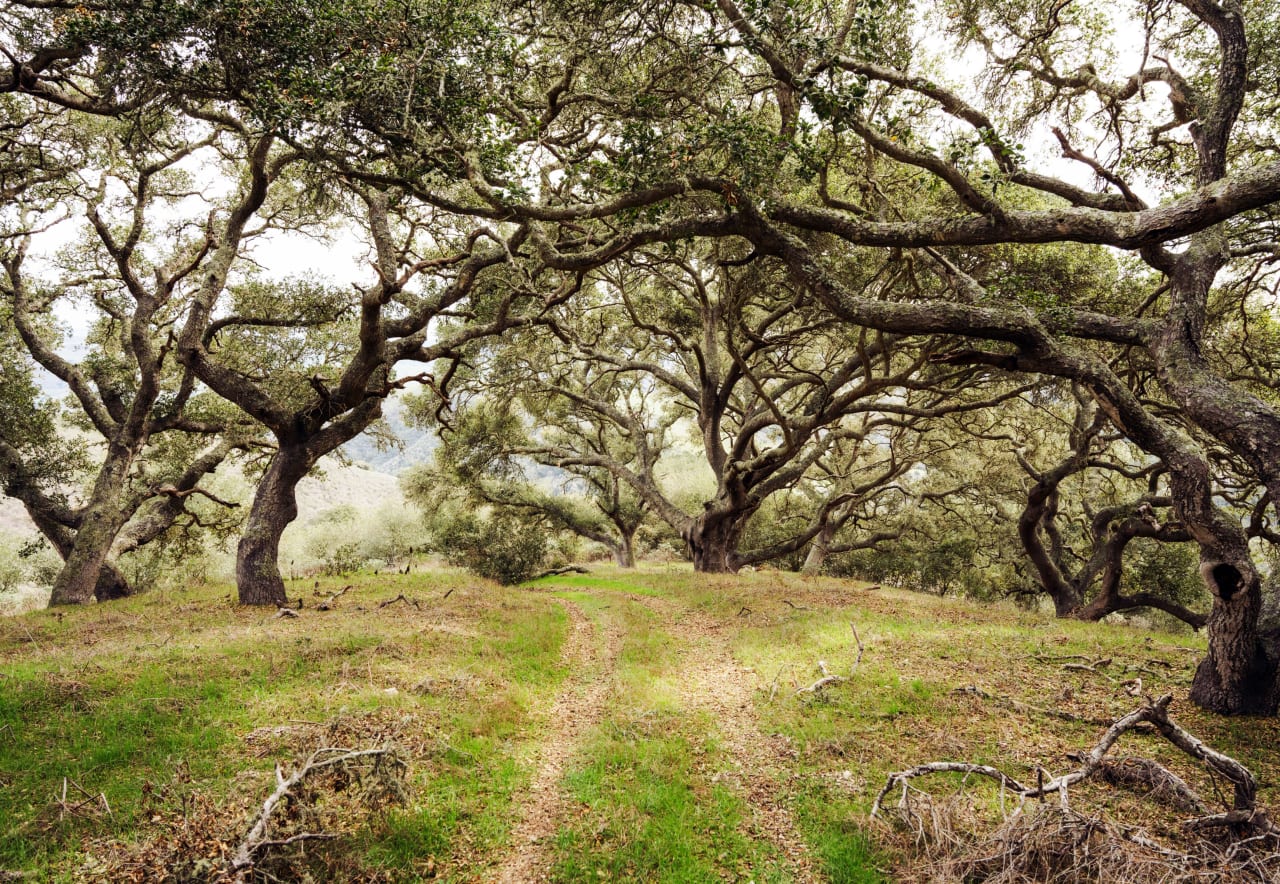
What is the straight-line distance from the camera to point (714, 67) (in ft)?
31.2

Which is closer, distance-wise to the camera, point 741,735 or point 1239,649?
point 1239,649

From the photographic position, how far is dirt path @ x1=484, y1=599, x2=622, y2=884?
16.0 ft

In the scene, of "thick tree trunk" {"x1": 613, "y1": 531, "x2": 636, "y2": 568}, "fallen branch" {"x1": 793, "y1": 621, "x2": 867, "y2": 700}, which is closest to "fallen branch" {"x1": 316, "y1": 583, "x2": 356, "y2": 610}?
"fallen branch" {"x1": 793, "y1": 621, "x2": 867, "y2": 700}

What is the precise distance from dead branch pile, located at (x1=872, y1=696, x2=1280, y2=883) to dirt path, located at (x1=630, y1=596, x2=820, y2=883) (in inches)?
34.7

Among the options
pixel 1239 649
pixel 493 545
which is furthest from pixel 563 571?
pixel 1239 649

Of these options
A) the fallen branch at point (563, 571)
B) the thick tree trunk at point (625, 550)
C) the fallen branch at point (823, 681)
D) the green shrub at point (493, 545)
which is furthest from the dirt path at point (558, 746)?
the thick tree trunk at point (625, 550)

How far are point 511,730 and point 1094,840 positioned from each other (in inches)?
239

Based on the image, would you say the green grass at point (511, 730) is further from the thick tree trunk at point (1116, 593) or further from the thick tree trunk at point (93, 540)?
the thick tree trunk at point (1116, 593)

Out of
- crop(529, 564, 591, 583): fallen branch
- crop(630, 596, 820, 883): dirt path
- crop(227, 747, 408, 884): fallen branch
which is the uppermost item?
crop(227, 747, 408, 884): fallen branch

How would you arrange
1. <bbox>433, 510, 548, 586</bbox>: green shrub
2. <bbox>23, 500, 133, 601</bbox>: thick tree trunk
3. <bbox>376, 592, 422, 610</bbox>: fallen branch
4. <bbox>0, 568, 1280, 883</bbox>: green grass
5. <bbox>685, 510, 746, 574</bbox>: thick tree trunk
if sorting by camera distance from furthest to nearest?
<bbox>433, 510, 548, 586</bbox>: green shrub → <bbox>685, 510, 746, 574</bbox>: thick tree trunk → <bbox>23, 500, 133, 601</bbox>: thick tree trunk → <bbox>376, 592, 422, 610</bbox>: fallen branch → <bbox>0, 568, 1280, 883</bbox>: green grass

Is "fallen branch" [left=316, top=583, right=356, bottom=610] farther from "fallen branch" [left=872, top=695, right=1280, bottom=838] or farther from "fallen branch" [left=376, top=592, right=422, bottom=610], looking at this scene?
"fallen branch" [left=872, top=695, right=1280, bottom=838]

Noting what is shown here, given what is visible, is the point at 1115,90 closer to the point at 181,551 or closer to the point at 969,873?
the point at 969,873

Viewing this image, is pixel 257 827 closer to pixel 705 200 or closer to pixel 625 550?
pixel 705 200

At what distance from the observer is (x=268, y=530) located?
13398mm
